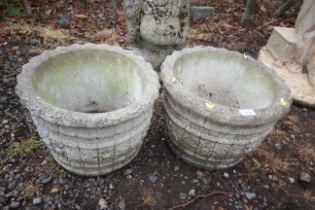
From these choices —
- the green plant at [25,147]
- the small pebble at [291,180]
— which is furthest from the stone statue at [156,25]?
the small pebble at [291,180]

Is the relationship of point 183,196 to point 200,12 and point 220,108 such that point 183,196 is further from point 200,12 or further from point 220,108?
point 200,12

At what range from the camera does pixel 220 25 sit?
4.05 metres

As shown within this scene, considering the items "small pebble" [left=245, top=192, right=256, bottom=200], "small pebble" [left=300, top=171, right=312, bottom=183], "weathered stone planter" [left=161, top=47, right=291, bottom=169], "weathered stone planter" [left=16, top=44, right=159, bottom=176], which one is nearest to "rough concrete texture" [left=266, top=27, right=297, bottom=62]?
"weathered stone planter" [left=161, top=47, right=291, bottom=169]

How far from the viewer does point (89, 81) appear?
2213 mm

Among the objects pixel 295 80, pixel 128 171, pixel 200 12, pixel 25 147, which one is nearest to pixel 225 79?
pixel 128 171

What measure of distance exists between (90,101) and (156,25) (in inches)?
30.2

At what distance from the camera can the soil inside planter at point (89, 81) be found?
199 centimetres

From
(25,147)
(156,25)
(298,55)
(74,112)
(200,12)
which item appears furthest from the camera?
(200,12)

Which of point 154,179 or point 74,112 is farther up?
point 74,112

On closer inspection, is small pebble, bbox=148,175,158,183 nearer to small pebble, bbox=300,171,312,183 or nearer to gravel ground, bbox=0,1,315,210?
gravel ground, bbox=0,1,315,210

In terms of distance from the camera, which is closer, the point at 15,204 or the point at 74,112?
the point at 74,112

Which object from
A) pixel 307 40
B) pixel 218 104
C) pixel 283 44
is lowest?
pixel 283 44

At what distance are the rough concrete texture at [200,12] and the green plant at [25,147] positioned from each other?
273cm

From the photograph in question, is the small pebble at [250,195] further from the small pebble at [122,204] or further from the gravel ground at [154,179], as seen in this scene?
the small pebble at [122,204]
